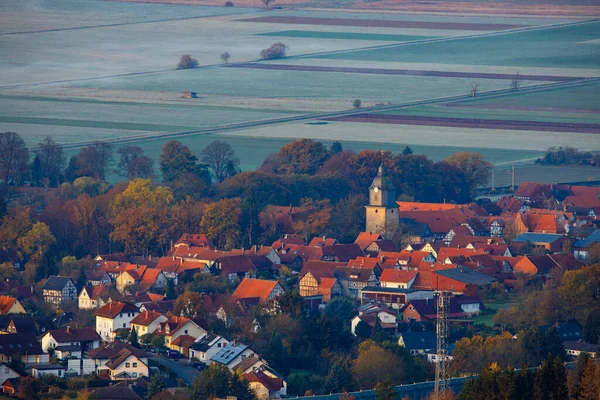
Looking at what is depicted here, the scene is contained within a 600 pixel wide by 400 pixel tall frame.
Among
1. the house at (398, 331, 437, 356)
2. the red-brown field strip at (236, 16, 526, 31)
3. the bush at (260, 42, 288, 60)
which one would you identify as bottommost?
the house at (398, 331, 437, 356)

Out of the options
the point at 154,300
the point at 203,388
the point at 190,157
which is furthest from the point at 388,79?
the point at 203,388

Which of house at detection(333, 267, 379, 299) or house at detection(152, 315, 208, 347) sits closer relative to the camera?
house at detection(152, 315, 208, 347)

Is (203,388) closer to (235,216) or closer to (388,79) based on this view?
(235,216)

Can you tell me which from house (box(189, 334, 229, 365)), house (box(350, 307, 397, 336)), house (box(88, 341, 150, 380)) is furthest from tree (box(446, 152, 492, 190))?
house (box(88, 341, 150, 380))

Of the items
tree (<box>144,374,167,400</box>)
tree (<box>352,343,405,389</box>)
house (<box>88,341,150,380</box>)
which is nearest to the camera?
tree (<box>144,374,167,400</box>)

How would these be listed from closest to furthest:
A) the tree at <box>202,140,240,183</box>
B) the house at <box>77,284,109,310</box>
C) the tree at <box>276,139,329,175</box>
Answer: the house at <box>77,284,109,310</box> → the tree at <box>276,139,329,175</box> → the tree at <box>202,140,240,183</box>

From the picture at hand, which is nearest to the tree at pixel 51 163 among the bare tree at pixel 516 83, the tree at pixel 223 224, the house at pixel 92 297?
the tree at pixel 223 224

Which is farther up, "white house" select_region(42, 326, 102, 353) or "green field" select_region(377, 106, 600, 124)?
"green field" select_region(377, 106, 600, 124)

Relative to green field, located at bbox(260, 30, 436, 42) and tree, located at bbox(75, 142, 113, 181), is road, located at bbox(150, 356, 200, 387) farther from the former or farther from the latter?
green field, located at bbox(260, 30, 436, 42)
